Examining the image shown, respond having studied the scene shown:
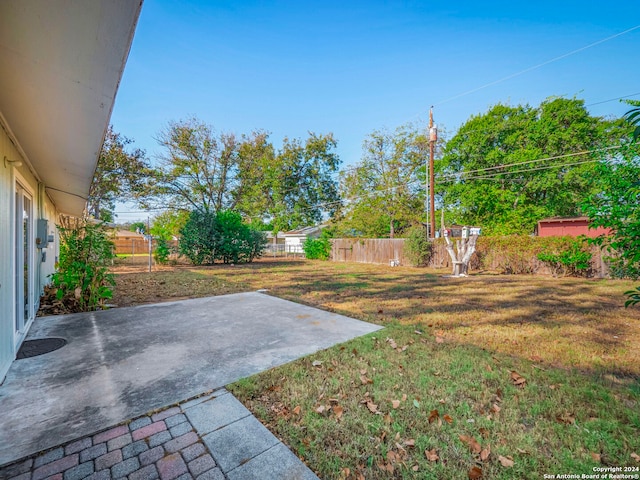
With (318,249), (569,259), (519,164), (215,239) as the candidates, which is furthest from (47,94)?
(519,164)

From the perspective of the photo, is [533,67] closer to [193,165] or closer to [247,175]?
[247,175]

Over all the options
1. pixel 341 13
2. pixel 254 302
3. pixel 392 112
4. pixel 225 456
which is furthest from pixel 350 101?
pixel 225 456

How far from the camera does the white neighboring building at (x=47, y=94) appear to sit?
1.24 m

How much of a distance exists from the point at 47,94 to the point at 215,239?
554 inches

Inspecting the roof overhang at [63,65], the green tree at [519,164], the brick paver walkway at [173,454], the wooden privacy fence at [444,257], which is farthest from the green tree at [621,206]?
the green tree at [519,164]

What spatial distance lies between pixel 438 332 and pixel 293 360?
2.21 m

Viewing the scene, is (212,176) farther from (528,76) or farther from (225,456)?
(225,456)

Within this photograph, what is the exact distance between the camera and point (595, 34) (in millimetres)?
11312

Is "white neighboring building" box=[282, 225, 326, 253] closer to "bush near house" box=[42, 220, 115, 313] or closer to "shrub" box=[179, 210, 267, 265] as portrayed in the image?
"shrub" box=[179, 210, 267, 265]

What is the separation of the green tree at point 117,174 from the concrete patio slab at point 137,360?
1421 cm

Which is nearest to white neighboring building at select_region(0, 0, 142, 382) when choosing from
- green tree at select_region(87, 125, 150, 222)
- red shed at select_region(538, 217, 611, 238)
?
→ green tree at select_region(87, 125, 150, 222)

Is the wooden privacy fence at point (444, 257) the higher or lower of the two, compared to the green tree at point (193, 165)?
lower

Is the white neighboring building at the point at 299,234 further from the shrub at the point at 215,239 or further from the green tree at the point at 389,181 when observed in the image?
the shrub at the point at 215,239

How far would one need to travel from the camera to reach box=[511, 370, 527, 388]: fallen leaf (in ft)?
8.00
